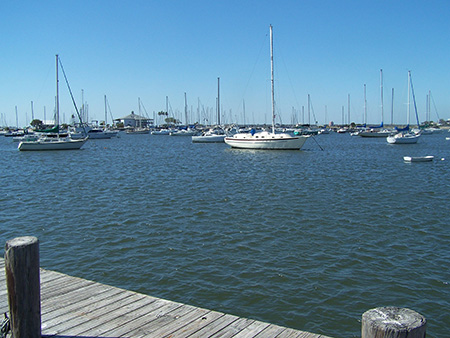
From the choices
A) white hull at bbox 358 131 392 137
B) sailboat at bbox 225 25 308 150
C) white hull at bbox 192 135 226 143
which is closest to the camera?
sailboat at bbox 225 25 308 150

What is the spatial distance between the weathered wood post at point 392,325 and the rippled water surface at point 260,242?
3739mm

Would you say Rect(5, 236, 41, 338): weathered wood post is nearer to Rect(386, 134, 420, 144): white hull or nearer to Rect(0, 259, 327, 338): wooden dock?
Rect(0, 259, 327, 338): wooden dock

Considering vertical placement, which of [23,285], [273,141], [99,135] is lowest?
[23,285]

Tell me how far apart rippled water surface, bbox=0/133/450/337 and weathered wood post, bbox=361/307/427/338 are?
374 cm

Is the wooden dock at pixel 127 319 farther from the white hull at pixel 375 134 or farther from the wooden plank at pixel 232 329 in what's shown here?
the white hull at pixel 375 134

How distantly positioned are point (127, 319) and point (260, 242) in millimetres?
6155

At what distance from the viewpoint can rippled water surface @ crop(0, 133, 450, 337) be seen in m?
7.66

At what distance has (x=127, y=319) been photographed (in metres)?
5.12

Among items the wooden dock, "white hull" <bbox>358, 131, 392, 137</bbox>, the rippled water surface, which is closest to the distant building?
"white hull" <bbox>358, 131, 392, 137</bbox>

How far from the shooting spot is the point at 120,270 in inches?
356

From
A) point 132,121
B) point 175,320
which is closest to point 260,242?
point 175,320

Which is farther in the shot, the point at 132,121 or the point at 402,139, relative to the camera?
the point at 132,121

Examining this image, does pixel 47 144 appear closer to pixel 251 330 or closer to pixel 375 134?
pixel 251 330

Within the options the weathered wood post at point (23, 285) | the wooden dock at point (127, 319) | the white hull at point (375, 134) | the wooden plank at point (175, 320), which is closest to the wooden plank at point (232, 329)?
the wooden dock at point (127, 319)
